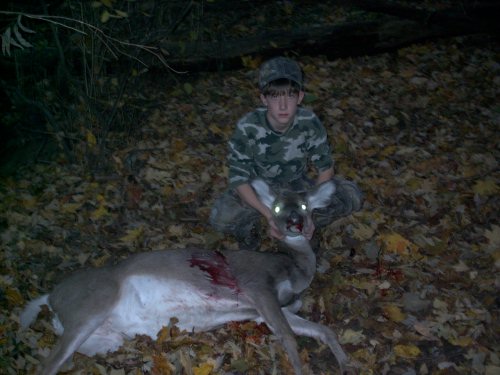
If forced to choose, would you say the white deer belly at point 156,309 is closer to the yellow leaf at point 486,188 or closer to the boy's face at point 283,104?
the boy's face at point 283,104

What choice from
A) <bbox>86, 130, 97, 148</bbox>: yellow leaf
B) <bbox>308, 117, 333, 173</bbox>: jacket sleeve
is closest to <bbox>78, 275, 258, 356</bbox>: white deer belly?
<bbox>308, 117, 333, 173</bbox>: jacket sleeve

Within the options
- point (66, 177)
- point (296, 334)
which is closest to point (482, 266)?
point (296, 334)

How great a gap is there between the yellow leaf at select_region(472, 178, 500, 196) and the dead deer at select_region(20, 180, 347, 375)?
7.64ft

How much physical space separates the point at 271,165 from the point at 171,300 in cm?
176

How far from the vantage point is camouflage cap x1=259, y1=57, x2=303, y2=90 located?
406cm

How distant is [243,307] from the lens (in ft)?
12.3

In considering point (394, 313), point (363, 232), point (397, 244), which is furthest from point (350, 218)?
point (394, 313)

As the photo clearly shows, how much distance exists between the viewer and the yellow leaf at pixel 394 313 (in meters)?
3.77

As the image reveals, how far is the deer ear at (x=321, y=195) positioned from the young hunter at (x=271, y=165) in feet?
0.40

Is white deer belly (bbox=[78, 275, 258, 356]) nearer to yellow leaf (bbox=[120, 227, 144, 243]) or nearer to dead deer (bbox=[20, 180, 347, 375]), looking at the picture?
dead deer (bbox=[20, 180, 347, 375])

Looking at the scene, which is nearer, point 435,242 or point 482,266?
point 482,266

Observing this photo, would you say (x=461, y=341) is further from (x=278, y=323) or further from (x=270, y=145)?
(x=270, y=145)

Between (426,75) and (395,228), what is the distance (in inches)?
151

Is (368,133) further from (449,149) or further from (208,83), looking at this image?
(208,83)
